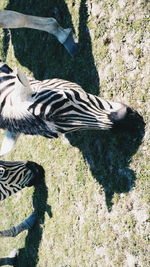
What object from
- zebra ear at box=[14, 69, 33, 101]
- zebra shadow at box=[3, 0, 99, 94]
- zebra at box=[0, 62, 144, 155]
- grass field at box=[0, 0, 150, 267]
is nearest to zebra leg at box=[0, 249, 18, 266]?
grass field at box=[0, 0, 150, 267]

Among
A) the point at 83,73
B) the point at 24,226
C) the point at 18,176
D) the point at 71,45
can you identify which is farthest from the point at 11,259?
the point at 71,45

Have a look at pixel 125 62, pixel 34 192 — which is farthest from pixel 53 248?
pixel 125 62

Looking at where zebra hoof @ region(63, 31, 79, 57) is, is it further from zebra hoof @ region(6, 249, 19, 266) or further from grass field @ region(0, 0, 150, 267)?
zebra hoof @ region(6, 249, 19, 266)

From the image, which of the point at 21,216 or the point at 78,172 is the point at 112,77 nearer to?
the point at 78,172

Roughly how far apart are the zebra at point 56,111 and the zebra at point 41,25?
1.48 meters

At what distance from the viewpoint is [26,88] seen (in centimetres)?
519

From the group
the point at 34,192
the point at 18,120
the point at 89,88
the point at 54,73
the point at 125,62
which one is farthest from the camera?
the point at 34,192

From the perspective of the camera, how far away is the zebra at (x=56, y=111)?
527cm

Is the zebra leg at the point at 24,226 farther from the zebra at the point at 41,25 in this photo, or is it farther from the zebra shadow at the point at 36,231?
the zebra at the point at 41,25

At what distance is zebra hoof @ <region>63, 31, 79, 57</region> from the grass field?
117 millimetres

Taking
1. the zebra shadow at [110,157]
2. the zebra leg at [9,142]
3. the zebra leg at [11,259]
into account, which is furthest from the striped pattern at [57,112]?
the zebra leg at [11,259]

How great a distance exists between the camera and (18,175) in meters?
8.33

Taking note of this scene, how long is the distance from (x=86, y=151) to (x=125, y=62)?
1889mm

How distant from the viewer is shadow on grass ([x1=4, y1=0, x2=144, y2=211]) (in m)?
6.56
